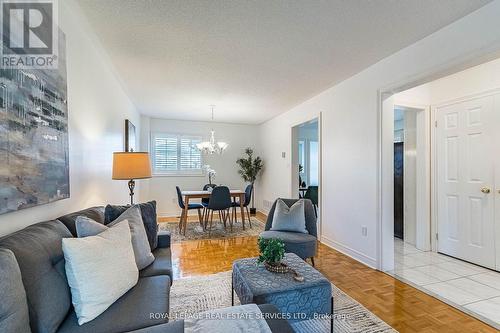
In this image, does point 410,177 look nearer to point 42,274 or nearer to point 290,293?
point 290,293

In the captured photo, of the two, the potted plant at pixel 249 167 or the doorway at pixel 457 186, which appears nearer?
the doorway at pixel 457 186

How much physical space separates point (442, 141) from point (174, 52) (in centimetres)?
362

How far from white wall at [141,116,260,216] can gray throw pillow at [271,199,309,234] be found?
348 centimetres

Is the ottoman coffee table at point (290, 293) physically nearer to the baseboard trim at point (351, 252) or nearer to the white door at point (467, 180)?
the baseboard trim at point (351, 252)

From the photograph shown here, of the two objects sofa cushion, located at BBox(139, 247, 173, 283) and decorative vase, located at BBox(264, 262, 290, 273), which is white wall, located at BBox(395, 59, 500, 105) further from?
sofa cushion, located at BBox(139, 247, 173, 283)

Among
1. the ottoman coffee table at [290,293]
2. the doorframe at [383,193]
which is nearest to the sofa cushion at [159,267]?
the ottoman coffee table at [290,293]

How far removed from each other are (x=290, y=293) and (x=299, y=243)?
1054 millimetres

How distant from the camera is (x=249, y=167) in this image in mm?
6117

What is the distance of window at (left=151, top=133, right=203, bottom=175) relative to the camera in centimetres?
565

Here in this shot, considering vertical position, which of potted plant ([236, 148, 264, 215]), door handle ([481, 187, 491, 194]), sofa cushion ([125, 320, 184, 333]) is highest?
potted plant ([236, 148, 264, 215])

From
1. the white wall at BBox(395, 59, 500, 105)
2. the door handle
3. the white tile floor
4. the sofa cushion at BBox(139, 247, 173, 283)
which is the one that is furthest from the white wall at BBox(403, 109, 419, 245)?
the sofa cushion at BBox(139, 247, 173, 283)

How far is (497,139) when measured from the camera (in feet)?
8.74

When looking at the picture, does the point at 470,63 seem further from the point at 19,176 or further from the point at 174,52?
the point at 19,176

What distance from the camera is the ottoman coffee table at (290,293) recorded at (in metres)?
1.47
